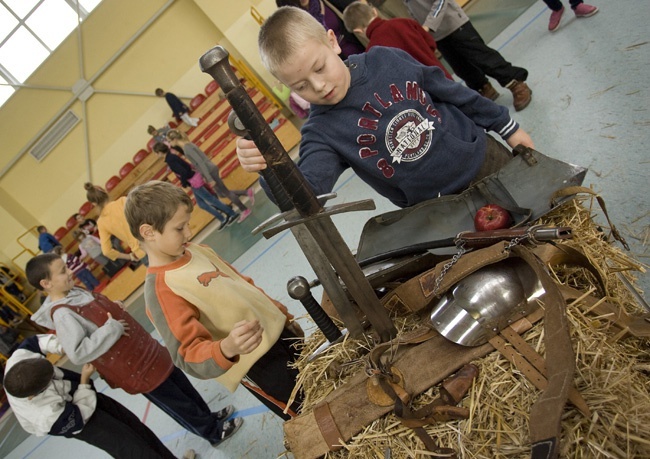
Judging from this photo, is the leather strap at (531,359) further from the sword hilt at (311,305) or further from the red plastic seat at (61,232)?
the red plastic seat at (61,232)

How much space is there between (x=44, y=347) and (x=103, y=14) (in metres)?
7.69

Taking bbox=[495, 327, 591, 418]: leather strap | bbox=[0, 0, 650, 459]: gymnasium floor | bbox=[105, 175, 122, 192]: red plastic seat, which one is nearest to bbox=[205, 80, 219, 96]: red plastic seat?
bbox=[105, 175, 122, 192]: red plastic seat

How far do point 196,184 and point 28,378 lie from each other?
14.9ft

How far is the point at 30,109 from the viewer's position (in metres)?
8.09

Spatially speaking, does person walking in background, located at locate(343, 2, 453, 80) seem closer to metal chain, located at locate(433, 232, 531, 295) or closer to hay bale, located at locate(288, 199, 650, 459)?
metal chain, located at locate(433, 232, 531, 295)

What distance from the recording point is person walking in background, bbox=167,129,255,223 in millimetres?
6117

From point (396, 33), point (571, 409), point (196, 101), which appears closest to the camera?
point (571, 409)

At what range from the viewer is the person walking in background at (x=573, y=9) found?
12.4 feet

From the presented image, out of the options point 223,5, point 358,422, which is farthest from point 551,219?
point 223,5

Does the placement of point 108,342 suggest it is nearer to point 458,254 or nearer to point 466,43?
point 458,254

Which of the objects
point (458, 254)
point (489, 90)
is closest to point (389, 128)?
point (458, 254)

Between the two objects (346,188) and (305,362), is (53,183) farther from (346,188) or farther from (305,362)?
(305,362)

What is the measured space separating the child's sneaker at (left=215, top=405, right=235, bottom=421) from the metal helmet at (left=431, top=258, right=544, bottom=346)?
7.39ft

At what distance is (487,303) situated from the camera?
0.96 m
